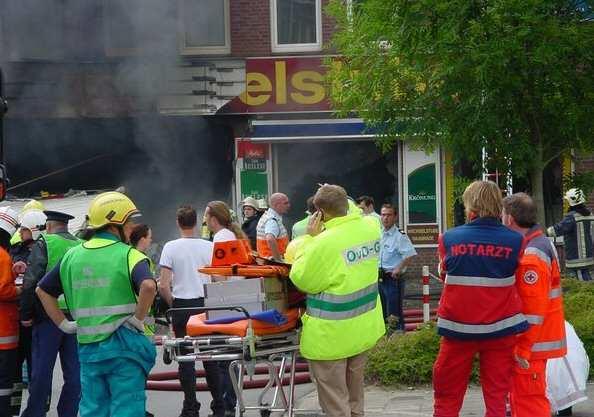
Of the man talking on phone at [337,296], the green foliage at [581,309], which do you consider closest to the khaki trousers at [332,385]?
the man talking on phone at [337,296]

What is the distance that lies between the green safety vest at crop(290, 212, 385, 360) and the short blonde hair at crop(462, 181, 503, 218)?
2.20 ft

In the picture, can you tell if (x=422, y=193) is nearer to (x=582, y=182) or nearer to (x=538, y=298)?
(x=582, y=182)

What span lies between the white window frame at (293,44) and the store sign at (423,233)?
3.45 metres

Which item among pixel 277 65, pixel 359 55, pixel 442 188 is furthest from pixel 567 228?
pixel 277 65

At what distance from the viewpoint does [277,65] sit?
774 inches

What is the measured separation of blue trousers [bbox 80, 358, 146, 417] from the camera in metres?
6.39

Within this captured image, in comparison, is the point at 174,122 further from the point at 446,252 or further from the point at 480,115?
the point at 446,252

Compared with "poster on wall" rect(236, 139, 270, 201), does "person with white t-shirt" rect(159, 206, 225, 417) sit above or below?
below

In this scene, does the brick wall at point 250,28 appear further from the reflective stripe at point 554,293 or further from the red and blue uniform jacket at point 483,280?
the red and blue uniform jacket at point 483,280

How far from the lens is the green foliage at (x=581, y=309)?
936cm

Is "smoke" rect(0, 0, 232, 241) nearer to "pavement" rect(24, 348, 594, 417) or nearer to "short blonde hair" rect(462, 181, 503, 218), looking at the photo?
"pavement" rect(24, 348, 594, 417)

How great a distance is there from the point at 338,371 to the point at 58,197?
11.7 metres

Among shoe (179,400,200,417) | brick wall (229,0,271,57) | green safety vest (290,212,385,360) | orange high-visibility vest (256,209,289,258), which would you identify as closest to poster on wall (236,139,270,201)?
brick wall (229,0,271,57)

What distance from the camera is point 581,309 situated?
32.4ft
